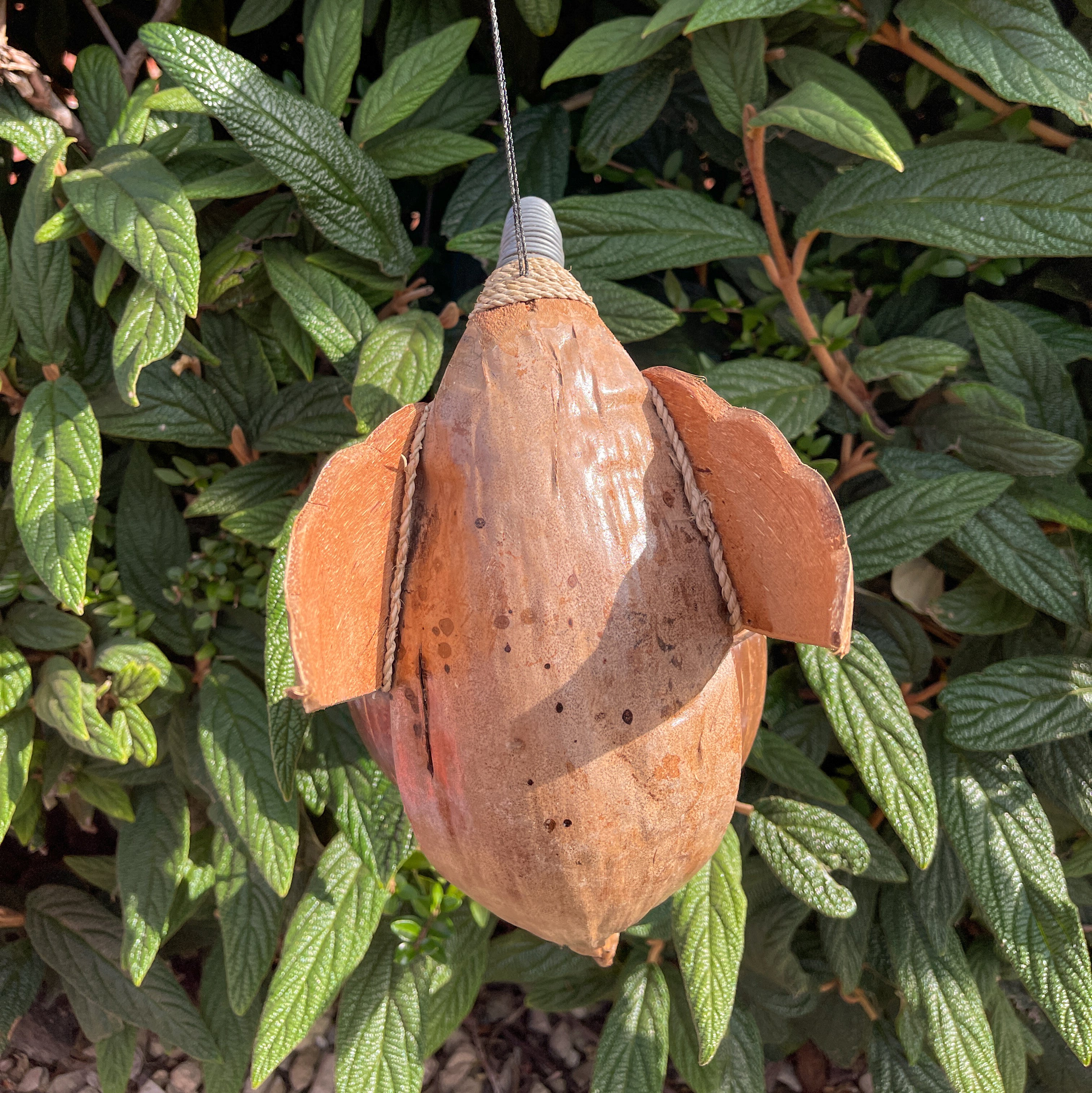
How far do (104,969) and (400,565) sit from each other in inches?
32.1

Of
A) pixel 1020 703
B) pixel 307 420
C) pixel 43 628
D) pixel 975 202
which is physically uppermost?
pixel 975 202

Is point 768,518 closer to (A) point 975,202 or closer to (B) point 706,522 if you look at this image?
(B) point 706,522

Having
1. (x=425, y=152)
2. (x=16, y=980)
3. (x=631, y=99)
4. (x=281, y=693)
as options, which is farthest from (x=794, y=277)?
(x=16, y=980)

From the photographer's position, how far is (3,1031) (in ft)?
3.29

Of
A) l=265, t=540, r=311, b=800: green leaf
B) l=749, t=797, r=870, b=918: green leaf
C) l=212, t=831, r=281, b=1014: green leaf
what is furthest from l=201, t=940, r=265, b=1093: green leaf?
l=749, t=797, r=870, b=918: green leaf

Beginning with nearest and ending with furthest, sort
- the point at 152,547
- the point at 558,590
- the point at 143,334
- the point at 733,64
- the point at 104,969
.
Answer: the point at 558,590
the point at 143,334
the point at 733,64
the point at 152,547
the point at 104,969

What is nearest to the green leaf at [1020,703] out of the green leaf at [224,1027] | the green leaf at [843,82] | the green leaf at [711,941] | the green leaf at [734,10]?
the green leaf at [711,941]

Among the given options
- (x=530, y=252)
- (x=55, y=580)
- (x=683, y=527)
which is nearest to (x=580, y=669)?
(x=683, y=527)

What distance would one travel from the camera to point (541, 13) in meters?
0.77

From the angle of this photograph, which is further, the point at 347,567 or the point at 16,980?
the point at 16,980

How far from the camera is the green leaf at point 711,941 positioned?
2.48 ft

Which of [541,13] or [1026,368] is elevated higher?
[541,13]

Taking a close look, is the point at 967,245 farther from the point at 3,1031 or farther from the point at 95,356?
the point at 3,1031

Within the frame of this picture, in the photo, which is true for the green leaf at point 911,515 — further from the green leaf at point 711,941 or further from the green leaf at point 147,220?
the green leaf at point 147,220
